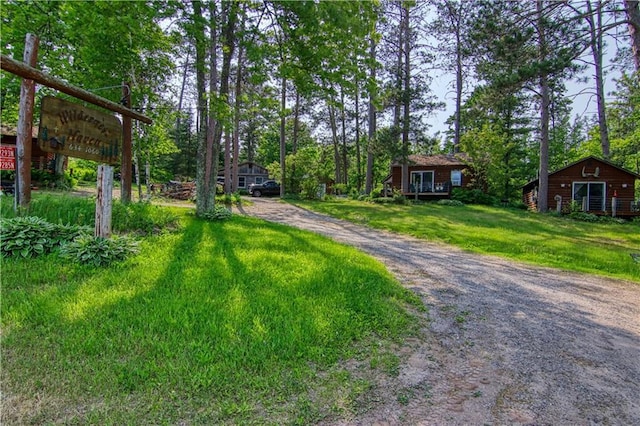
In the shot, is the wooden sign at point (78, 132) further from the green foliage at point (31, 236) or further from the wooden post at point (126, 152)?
the green foliage at point (31, 236)

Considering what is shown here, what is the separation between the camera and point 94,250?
14.1 ft

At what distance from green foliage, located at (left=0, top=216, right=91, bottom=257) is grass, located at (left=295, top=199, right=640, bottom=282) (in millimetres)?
8337

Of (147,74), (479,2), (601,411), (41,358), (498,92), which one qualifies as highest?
(479,2)

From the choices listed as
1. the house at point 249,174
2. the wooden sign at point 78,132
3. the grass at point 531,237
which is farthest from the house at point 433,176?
the wooden sign at point 78,132

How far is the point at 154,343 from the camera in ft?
A: 8.23

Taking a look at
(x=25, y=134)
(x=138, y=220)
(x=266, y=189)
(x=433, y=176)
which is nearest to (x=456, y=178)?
(x=433, y=176)

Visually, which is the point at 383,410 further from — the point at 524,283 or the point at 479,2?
the point at 479,2

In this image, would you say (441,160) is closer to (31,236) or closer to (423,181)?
(423,181)

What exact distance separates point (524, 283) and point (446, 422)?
167 inches

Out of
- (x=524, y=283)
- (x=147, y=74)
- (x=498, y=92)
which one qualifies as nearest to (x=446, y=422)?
(x=524, y=283)

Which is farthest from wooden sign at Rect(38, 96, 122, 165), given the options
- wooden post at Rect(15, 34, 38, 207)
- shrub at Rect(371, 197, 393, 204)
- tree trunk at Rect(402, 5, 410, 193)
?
tree trunk at Rect(402, 5, 410, 193)

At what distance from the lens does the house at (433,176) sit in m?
24.9

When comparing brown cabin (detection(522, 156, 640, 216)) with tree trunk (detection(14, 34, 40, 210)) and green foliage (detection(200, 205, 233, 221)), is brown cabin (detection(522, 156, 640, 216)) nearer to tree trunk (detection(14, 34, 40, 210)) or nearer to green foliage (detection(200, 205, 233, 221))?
green foliage (detection(200, 205, 233, 221))

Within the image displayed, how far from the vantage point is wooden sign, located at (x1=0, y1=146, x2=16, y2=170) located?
620 cm
